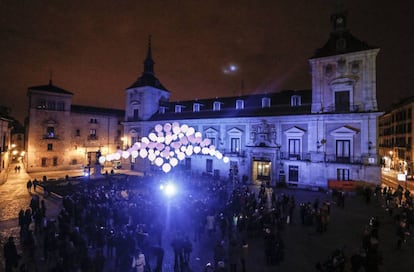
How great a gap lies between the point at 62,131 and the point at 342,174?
146 feet

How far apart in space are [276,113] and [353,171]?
11.2 m

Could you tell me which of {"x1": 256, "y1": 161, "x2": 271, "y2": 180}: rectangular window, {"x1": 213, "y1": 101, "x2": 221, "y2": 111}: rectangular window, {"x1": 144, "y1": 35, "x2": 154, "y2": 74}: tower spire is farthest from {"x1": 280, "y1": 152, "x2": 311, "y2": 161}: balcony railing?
{"x1": 144, "y1": 35, "x2": 154, "y2": 74}: tower spire

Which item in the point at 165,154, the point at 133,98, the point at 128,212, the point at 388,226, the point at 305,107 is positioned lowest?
the point at 388,226

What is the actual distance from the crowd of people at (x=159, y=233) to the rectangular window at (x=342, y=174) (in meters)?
6.60

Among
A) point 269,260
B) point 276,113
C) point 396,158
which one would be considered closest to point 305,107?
point 276,113

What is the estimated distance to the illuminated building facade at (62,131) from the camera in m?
41.0

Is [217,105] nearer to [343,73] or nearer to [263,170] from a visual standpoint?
[263,170]

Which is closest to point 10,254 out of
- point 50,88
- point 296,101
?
point 296,101

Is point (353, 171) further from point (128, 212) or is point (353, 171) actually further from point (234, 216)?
point (128, 212)

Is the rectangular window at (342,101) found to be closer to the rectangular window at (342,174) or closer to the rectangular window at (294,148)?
the rectangular window at (294,148)

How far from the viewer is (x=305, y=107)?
31.0 meters

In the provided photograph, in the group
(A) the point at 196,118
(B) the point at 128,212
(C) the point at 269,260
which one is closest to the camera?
(C) the point at 269,260

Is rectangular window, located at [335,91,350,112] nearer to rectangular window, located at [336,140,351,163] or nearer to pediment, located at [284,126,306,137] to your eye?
rectangular window, located at [336,140,351,163]

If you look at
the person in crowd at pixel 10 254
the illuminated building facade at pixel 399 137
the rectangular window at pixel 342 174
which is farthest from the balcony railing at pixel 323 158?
the person in crowd at pixel 10 254
